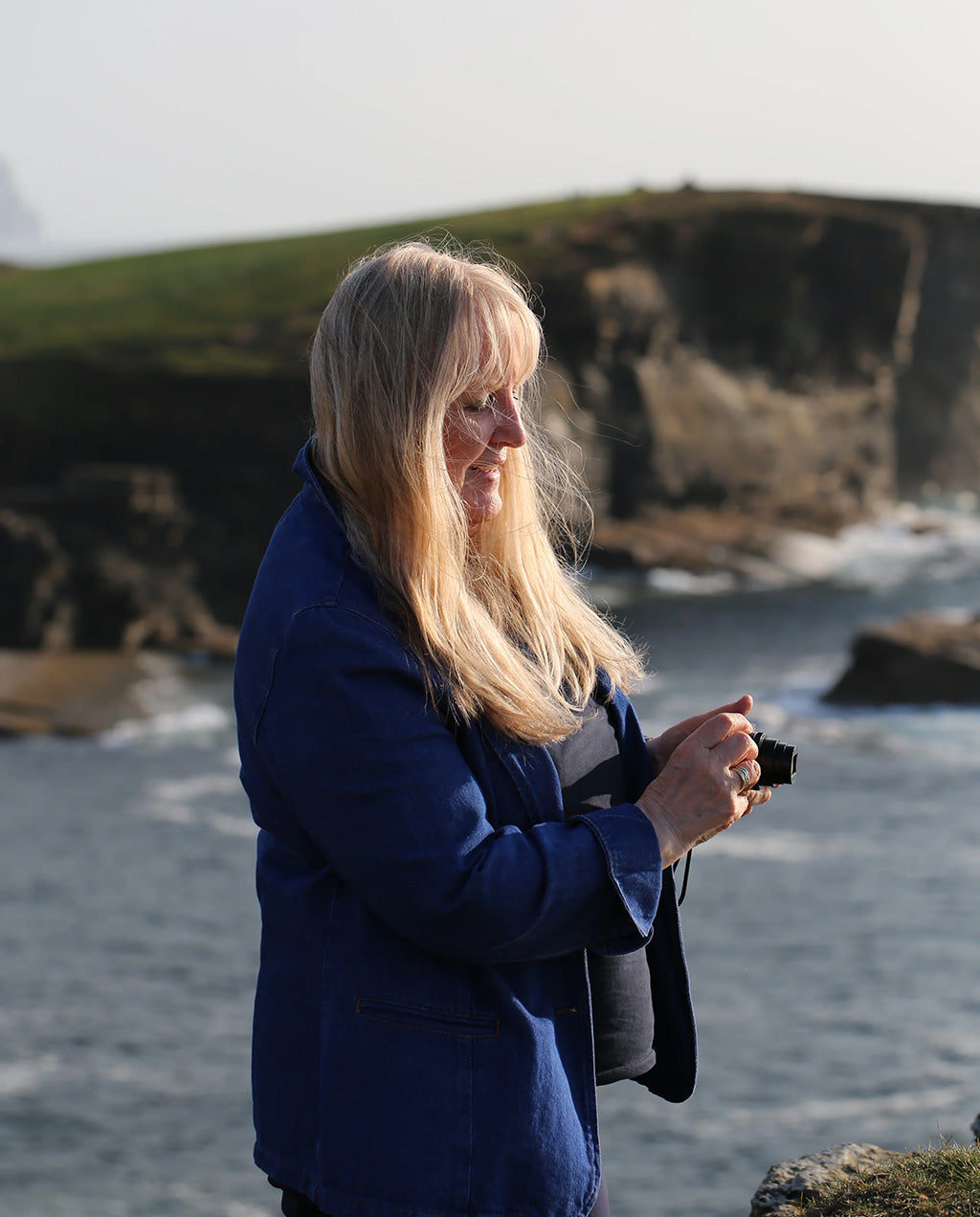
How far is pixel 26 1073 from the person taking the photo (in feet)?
65.7

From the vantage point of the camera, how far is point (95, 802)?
3077 cm

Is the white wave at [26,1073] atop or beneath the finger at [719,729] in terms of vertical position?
beneath

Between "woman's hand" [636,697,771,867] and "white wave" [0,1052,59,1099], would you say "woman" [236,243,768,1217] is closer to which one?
"woman's hand" [636,697,771,867]

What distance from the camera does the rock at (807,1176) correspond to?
414 cm

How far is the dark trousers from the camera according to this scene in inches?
107

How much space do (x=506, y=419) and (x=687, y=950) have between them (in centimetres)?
2105

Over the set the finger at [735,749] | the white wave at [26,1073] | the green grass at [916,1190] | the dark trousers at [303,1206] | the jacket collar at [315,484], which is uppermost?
the jacket collar at [315,484]

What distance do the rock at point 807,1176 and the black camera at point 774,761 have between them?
170 cm

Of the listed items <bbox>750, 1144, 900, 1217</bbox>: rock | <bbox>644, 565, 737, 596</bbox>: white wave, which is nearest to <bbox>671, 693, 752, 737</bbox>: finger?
<bbox>750, 1144, 900, 1217</bbox>: rock

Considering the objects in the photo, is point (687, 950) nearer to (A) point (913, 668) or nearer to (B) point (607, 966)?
(A) point (913, 668)

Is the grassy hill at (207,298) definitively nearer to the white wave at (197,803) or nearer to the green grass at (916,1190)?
the white wave at (197,803)

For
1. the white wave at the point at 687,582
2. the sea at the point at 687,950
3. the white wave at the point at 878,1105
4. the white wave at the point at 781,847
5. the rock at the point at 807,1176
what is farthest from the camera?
the white wave at the point at 687,582

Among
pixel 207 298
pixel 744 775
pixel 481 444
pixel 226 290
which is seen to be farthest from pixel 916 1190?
pixel 226 290

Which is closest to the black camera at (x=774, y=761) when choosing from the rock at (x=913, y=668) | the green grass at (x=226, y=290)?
the rock at (x=913, y=668)
